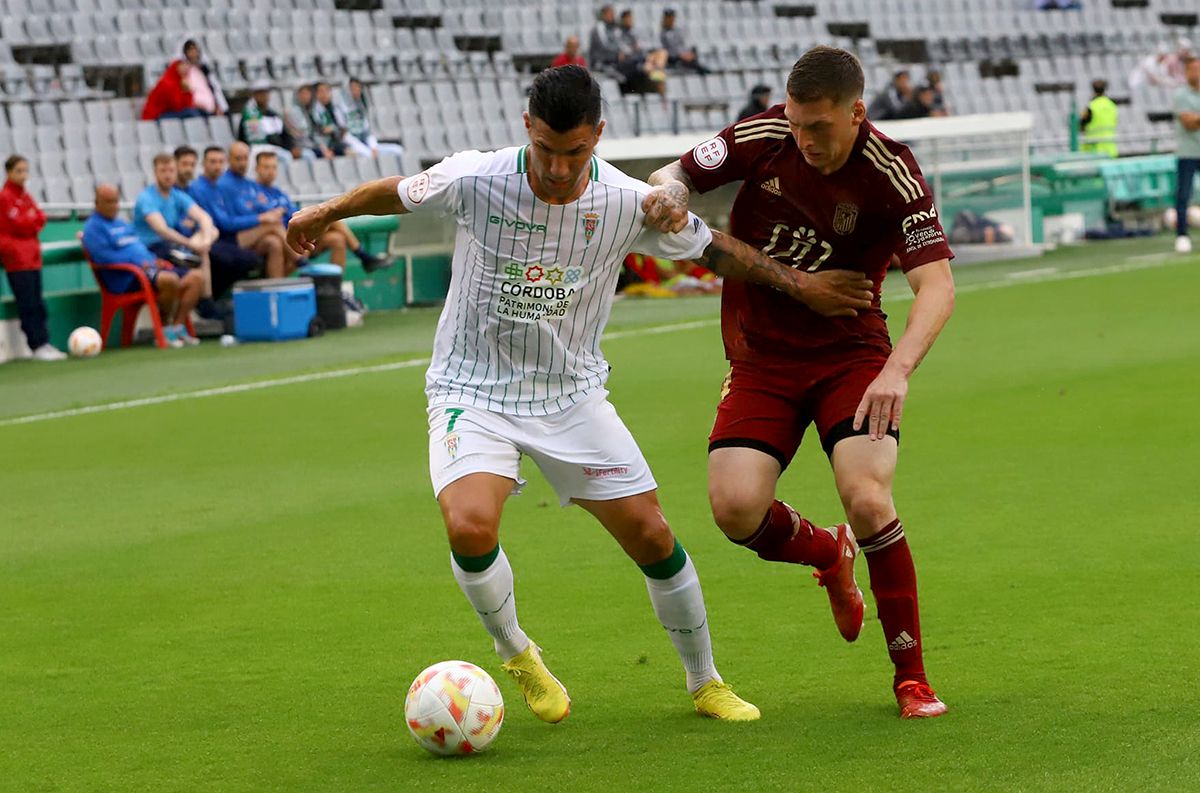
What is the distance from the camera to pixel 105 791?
4.54m

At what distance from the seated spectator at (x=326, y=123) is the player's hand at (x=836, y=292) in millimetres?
16942

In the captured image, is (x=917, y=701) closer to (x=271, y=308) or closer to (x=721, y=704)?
(x=721, y=704)

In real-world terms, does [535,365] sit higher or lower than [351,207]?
lower

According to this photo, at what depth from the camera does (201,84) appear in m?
21.1

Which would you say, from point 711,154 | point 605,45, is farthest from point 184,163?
Result: point 711,154

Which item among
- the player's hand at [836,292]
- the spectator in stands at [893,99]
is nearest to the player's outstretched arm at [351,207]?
the player's hand at [836,292]

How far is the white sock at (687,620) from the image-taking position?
17.1ft

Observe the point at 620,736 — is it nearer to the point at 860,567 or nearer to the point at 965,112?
the point at 860,567

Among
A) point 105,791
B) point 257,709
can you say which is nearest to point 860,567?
point 257,709

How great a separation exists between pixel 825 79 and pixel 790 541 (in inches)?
57.9

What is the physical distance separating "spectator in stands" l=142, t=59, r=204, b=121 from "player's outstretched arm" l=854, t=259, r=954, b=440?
16.8m

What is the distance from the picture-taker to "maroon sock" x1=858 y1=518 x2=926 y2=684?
5074mm

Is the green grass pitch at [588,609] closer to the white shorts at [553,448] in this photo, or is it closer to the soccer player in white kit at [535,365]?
the soccer player in white kit at [535,365]

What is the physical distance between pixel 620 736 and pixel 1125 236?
72.5 ft
